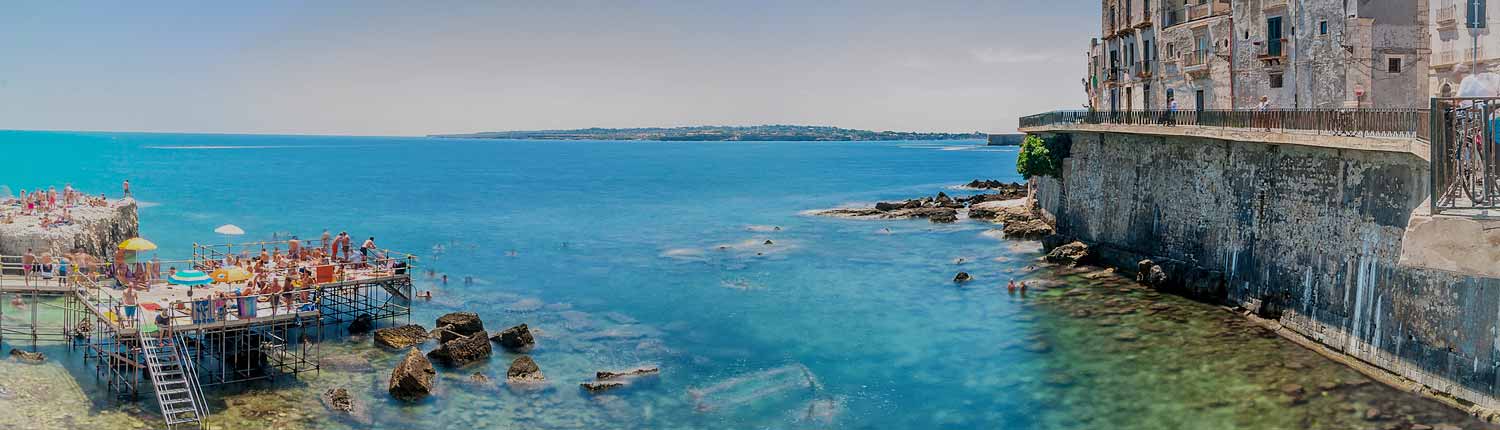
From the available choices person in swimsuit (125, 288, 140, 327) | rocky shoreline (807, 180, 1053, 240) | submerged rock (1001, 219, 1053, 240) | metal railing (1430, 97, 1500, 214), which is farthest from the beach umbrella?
submerged rock (1001, 219, 1053, 240)

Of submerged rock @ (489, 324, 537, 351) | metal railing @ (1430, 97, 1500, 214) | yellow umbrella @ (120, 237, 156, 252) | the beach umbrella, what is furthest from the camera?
yellow umbrella @ (120, 237, 156, 252)

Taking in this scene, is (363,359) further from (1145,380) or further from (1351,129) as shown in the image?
(1351,129)

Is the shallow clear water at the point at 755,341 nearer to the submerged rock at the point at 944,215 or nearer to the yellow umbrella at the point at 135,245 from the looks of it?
the submerged rock at the point at 944,215

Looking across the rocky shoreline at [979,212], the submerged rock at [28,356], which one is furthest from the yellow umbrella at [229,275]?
the rocky shoreline at [979,212]

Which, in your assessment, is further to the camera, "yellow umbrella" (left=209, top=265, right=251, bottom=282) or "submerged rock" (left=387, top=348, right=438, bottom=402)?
"yellow umbrella" (left=209, top=265, right=251, bottom=282)

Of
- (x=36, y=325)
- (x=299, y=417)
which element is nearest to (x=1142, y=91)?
(x=299, y=417)

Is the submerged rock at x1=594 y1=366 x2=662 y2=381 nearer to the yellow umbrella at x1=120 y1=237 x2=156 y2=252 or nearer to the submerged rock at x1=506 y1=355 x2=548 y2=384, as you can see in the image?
the submerged rock at x1=506 y1=355 x2=548 y2=384
